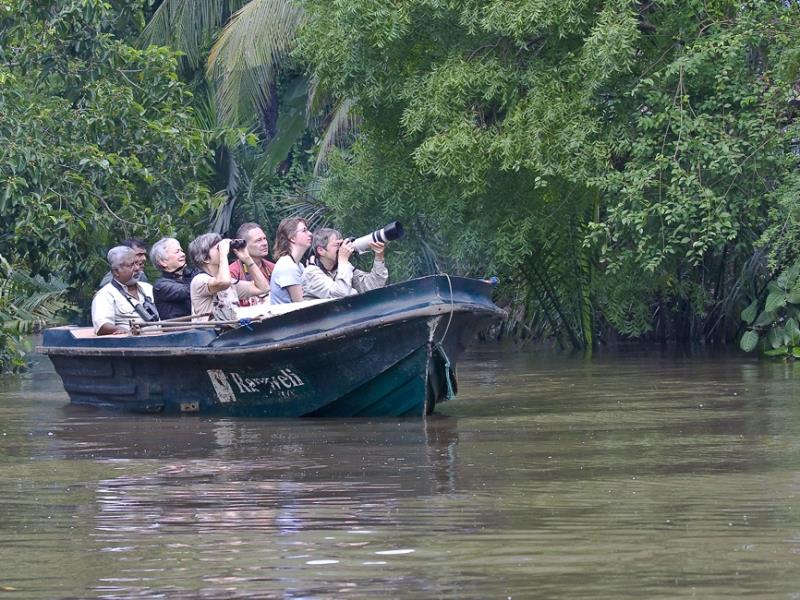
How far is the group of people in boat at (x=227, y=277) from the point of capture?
39.4 ft

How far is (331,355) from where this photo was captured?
36.6ft

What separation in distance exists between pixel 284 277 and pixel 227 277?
1.41ft

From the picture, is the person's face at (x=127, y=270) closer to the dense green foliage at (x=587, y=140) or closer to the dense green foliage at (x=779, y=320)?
the dense green foliage at (x=587, y=140)

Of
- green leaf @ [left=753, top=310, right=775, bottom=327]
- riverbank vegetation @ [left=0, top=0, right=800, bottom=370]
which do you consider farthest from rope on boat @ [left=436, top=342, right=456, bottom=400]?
green leaf @ [left=753, top=310, right=775, bottom=327]

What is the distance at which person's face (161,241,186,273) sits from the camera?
12.4 m

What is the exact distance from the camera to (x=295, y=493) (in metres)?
7.47

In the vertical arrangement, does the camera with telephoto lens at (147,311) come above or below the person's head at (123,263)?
below

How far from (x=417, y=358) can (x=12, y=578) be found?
5.75 meters

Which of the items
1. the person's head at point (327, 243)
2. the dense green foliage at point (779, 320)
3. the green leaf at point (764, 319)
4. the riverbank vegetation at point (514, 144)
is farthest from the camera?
the green leaf at point (764, 319)

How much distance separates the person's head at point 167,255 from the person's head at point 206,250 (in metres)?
0.34

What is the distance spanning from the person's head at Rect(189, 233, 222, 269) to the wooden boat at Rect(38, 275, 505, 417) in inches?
20.1

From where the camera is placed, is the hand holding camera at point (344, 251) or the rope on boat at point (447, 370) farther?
the hand holding camera at point (344, 251)

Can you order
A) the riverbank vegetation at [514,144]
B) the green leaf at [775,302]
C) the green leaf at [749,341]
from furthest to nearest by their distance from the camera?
the green leaf at [749,341] → the green leaf at [775,302] → the riverbank vegetation at [514,144]

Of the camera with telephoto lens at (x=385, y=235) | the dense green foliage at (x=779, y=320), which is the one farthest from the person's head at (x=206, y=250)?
the dense green foliage at (x=779, y=320)
